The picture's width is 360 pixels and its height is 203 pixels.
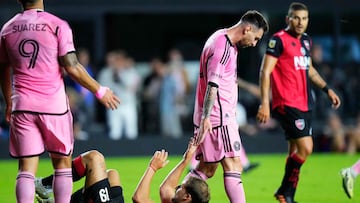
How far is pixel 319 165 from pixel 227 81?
764cm

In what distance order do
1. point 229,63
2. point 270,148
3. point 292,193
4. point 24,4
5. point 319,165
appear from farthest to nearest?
point 270,148
point 319,165
point 292,193
point 229,63
point 24,4

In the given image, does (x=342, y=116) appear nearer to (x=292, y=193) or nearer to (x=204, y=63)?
(x=292, y=193)

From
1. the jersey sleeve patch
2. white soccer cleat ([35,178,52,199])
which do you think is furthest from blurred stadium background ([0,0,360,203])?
white soccer cleat ([35,178,52,199])

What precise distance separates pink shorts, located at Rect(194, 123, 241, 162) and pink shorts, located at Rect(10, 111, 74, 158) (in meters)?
1.43

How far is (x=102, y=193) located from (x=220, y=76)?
1.60m

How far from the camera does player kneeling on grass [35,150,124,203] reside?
8062mm

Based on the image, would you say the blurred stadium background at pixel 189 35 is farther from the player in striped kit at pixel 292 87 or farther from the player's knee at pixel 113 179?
the player's knee at pixel 113 179

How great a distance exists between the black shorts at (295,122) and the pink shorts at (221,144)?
1724mm

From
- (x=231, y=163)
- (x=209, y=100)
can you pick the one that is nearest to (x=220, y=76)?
(x=209, y=100)

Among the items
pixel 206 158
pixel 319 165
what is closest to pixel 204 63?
pixel 206 158

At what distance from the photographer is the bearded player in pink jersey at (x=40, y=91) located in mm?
7934

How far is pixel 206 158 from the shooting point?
9031 mm

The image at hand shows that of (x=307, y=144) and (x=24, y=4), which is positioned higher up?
(x=24, y=4)

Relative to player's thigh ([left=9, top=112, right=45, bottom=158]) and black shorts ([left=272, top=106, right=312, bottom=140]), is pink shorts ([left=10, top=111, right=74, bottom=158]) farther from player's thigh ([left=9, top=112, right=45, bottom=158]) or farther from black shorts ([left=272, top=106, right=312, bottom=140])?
black shorts ([left=272, top=106, right=312, bottom=140])
